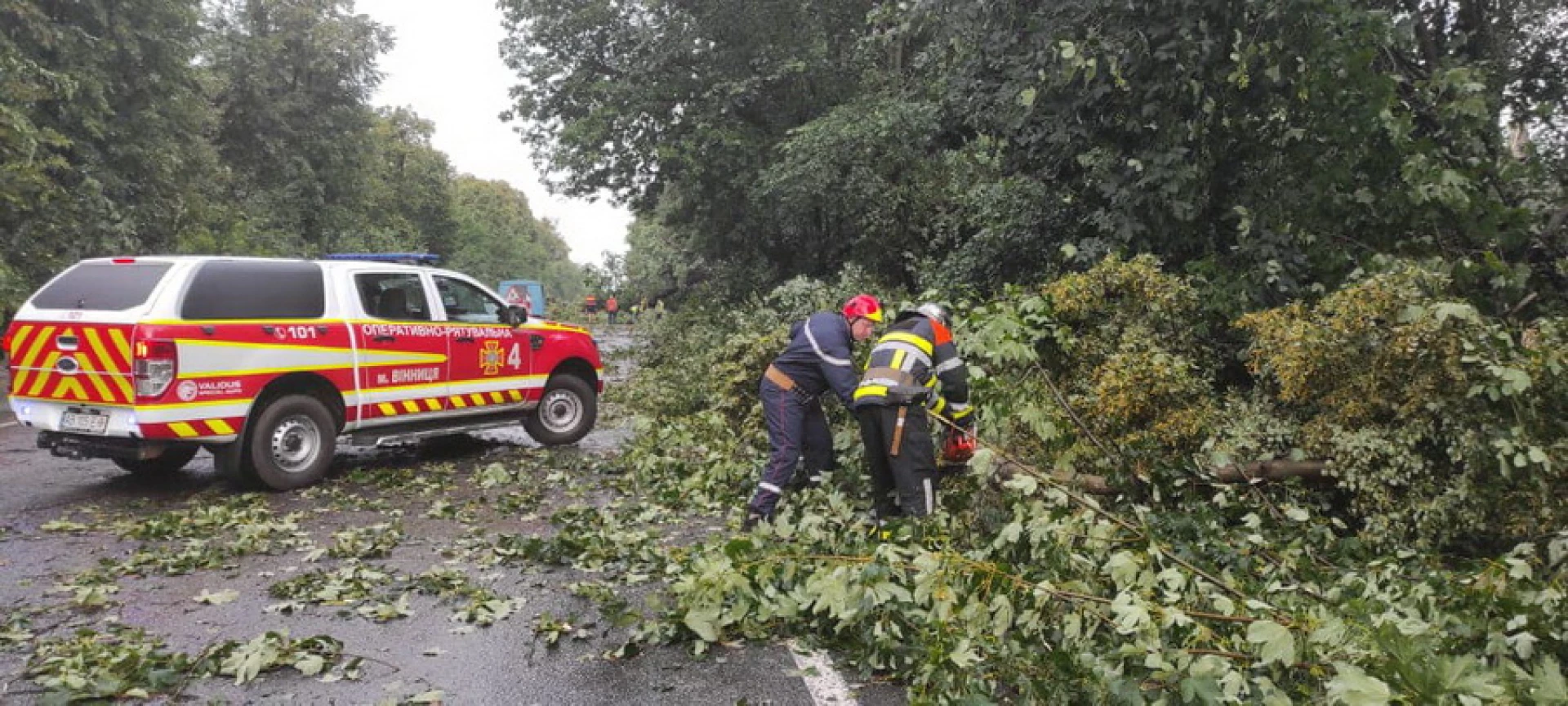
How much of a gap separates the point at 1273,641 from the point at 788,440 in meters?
3.48

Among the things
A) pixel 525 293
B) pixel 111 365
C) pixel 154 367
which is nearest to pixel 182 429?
pixel 154 367

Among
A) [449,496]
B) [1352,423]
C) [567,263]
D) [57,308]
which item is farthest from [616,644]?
[567,263]

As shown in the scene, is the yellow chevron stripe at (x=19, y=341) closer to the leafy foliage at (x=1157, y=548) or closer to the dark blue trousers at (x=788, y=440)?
the leafy foliage at (x=1157, y=548)

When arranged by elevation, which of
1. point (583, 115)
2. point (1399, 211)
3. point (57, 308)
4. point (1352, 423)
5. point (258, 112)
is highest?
point (258, 112)

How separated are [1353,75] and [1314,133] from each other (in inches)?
19.2

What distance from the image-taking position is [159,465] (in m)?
7.88

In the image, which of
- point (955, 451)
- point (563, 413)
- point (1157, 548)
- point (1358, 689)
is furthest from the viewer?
point (563, 413)

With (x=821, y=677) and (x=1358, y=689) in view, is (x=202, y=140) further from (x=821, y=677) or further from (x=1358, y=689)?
(x=1358, y=689)

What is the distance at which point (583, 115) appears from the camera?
70.5 ft

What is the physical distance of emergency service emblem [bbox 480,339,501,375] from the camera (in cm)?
895

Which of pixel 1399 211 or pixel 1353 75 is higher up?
pixel 1353 75

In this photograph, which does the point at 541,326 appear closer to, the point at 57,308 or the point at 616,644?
the point at 57,308

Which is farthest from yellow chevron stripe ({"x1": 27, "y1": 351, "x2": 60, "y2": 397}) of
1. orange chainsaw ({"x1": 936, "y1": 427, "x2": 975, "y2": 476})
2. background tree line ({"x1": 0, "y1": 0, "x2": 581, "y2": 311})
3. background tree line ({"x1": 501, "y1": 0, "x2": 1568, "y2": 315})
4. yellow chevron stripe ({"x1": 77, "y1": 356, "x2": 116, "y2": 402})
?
background tree line ({"x1": 0, "y1": 0, "x2": 581, "y2": 311})

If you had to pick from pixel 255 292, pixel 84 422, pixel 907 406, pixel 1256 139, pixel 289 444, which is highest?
pixel 1256 139
